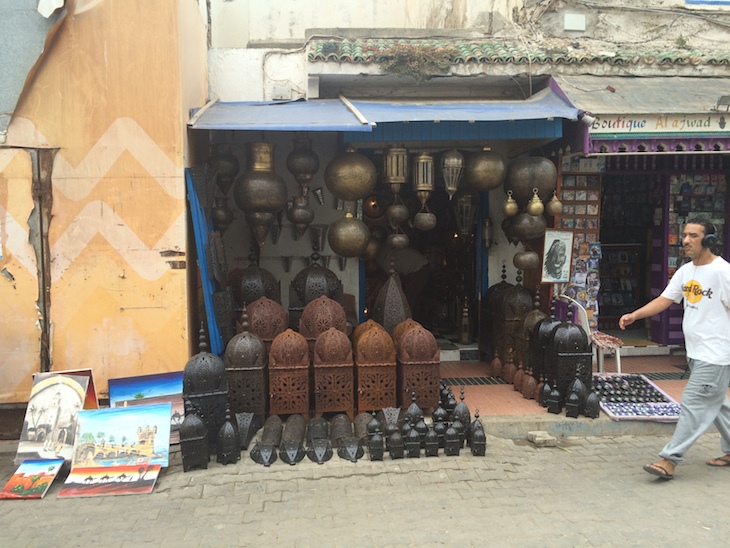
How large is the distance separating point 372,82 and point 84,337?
14.1 ft

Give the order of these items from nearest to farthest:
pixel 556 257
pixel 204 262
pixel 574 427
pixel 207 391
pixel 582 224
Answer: pixel 207 391 < pixel 574 427 < pixel 204 262 < pixel 556 257 < pixel 582 224

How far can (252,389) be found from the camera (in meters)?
4.82

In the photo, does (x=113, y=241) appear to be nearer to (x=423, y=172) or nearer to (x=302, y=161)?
(x=302, y=161)

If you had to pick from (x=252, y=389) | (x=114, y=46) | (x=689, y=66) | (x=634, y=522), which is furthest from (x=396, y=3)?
(x=634, y=522)

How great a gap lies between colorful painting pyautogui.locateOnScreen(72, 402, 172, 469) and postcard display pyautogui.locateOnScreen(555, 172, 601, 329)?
5.13 meters

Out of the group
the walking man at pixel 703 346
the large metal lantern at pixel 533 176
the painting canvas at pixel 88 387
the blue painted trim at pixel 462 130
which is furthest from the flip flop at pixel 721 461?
the painting canvas at pixel 88 387

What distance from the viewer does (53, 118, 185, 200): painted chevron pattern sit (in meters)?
4.81

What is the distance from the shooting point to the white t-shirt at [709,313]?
3.88 metres

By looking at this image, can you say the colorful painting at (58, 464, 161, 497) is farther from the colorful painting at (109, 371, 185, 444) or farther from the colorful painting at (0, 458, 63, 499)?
the colorful painting at (109, 371, 185, 444)

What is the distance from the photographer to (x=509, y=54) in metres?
6.28

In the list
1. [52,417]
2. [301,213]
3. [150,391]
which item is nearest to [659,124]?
[301,213]

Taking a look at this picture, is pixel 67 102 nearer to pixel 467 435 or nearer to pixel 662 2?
pixel 467 435

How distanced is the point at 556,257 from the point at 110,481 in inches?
203

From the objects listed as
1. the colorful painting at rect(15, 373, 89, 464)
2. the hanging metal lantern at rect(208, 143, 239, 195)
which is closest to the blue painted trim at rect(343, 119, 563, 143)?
the hanging metal lantern at rect(208, 143, 239, 195)
